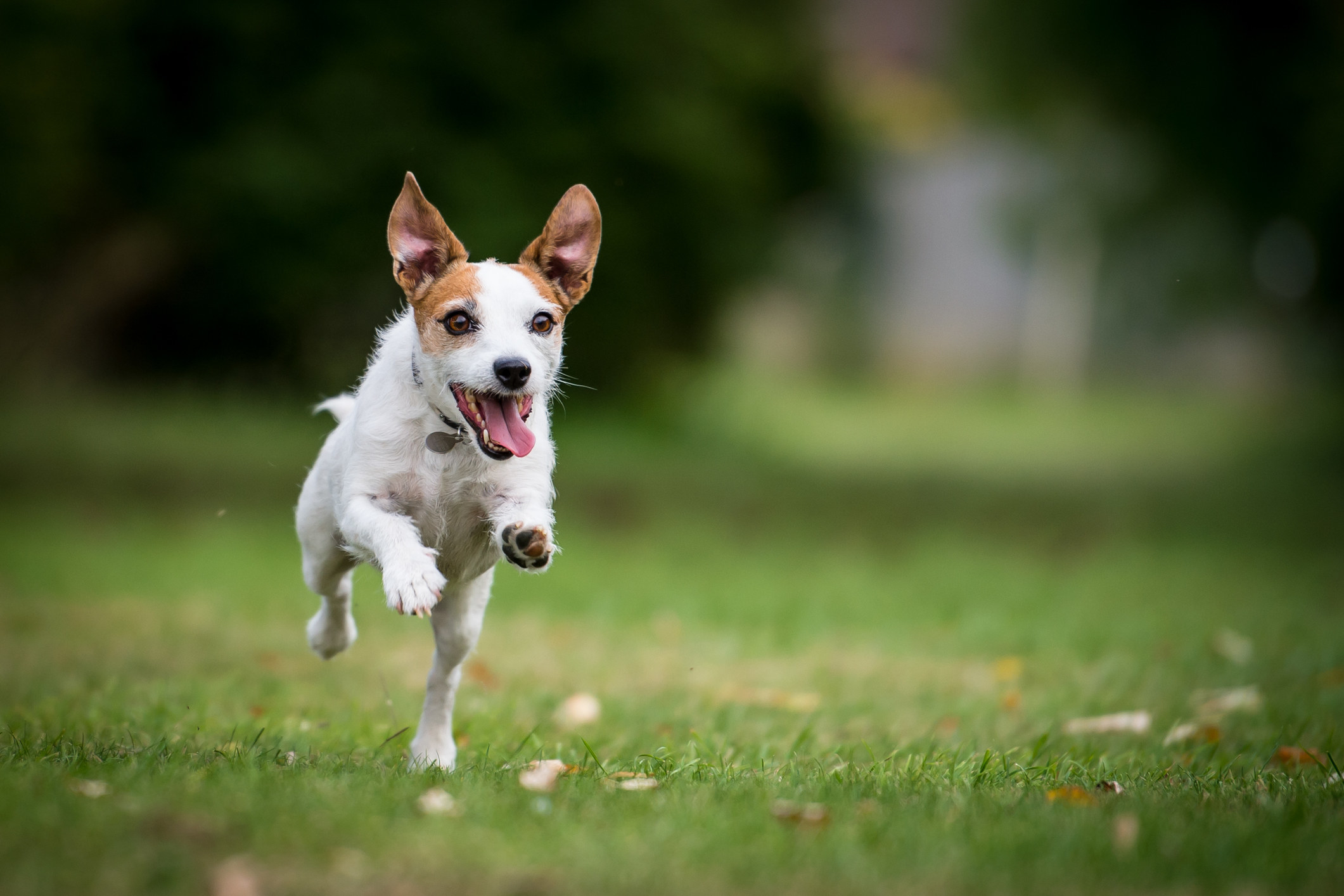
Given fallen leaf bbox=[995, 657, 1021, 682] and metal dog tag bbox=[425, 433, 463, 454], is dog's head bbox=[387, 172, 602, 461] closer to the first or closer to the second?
metal dog tag bbox=[425, 433, 463, 454]

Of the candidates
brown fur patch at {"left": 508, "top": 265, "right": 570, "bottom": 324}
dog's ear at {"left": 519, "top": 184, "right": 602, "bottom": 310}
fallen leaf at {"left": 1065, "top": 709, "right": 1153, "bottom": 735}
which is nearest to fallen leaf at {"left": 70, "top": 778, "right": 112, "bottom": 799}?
brown fur patch at {"left": 508, "top": 265, "right": 570, "bottom": 324}

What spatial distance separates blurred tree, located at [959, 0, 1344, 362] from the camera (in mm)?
15500

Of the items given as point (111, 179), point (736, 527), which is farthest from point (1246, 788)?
point (111, 179)

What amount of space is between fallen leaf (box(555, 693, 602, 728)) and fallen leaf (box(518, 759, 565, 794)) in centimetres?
149

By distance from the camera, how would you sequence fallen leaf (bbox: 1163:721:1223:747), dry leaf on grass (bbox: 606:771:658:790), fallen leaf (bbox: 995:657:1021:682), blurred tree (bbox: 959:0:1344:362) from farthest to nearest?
1. blurred tree (bbox: 959:0:1344:362)
2. fallen leaf (bbox: 995:657:1021:682)
3. fallen leaf (bbox: 1163:721:1223:747)
4. dry leaf on grass (bbox: 606:771:658:790)

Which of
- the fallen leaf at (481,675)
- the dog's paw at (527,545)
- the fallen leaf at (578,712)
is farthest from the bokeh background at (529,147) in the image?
the dog's paw at (527,545)

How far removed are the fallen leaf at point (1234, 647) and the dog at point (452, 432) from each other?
5157 millimetres

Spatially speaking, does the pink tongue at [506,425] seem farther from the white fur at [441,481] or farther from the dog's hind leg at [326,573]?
the dog's hind leg at [326,573]

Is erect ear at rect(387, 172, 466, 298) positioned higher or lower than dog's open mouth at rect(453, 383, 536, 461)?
higher

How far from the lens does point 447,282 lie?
15.7 ft

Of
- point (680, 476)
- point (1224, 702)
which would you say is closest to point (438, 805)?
point (1224, 702)

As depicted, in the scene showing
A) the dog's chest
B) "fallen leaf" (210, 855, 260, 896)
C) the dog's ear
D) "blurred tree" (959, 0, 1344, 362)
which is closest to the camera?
"fallen leaf" (210, 855, 260, 896)

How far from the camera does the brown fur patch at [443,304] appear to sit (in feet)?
15.3

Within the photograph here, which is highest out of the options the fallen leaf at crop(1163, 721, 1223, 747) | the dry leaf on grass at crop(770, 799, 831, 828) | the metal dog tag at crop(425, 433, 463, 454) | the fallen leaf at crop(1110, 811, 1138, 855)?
the metal dog tag at crop(425, 433, 463, 454)
